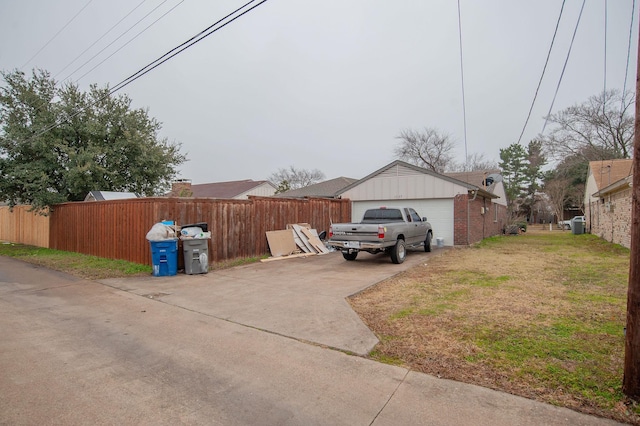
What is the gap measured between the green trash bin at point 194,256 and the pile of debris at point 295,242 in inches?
109

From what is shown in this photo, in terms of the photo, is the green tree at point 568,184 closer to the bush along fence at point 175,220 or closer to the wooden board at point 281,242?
the bush along fence at point 175,220

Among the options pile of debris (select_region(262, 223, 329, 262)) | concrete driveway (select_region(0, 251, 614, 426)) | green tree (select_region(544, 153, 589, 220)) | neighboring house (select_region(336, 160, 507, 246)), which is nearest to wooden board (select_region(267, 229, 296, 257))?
pile of debris (select_region(262, 223, 329, 262))

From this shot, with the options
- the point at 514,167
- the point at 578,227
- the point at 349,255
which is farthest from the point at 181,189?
the point at 514,167

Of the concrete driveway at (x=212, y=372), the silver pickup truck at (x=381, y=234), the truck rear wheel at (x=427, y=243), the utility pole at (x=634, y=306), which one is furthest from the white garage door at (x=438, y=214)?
the utility pole at (x=634, y=306)

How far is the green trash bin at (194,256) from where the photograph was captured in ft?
31.0

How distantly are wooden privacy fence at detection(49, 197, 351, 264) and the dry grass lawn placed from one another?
576 cm

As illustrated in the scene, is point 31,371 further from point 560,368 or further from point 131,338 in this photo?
point 560,368

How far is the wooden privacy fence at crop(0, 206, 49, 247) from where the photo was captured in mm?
17369

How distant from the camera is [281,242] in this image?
13141mm

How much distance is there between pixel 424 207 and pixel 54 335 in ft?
48.3

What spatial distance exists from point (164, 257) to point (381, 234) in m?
6.06

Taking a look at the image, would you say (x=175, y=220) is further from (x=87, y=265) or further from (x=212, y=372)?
(x=212, y=372)

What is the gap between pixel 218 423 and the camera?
2734 mm

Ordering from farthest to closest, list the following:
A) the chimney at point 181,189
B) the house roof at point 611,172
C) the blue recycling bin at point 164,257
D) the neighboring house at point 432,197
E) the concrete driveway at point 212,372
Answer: the chimney at point 181,189
the house roof at point 611,172
the neighboring house at point 432,197
the blue recycling bin at point 164,257
the concrete driveway at point 212,372
